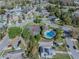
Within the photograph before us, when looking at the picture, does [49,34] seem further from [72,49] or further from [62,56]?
[62,56]

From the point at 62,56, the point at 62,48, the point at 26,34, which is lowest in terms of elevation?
the point at 62,56

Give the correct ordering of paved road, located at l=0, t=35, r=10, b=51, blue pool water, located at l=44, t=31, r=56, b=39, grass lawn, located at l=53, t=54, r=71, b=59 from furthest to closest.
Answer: blue pool water, located at l=44, t=31, r=56, b=39, paved road, located at l=0, t=35, r=10, b=51, grass lawn, located at l=53, t=54, r=71, b=59

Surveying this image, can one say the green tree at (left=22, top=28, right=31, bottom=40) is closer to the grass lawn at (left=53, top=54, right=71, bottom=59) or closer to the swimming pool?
the swimming pool

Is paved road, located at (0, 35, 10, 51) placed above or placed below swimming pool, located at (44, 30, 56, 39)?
below

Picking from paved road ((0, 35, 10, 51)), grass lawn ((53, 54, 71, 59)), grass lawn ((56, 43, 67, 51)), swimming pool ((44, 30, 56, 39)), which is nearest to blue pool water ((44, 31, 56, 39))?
swimming pool ((44, 30, 56, 39))

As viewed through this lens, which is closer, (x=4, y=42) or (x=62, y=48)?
(x=62, y=48)

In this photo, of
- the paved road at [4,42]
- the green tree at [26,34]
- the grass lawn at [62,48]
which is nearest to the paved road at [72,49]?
the grass lawn at [62,48]

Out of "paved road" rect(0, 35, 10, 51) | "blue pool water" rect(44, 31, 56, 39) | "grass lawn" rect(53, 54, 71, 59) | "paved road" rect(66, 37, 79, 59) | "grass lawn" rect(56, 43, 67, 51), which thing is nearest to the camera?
"grass lawn" rect(53, 54, 71, 59)

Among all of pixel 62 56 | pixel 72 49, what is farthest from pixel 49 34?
pixel 62 56

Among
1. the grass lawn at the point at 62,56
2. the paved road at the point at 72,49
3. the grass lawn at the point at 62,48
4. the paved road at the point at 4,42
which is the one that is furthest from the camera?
the paved road at the point at 4,42

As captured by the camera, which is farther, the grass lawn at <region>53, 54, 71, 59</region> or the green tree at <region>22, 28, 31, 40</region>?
the green tree at <region>22, 28, 31, 40</region>

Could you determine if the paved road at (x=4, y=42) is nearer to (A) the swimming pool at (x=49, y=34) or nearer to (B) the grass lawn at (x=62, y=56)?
(A) the swimming pool at (x=49, y=34)

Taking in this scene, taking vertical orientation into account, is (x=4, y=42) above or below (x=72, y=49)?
above
